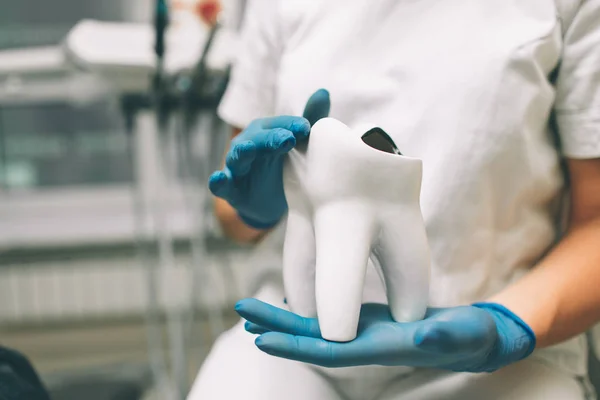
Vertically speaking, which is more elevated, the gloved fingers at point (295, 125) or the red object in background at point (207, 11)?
the red object in background at point (207, 11)

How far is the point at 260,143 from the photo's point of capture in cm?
48

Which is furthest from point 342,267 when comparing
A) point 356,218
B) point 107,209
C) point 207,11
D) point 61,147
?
point 61,147

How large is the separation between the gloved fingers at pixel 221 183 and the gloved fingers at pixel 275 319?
0.12 meters

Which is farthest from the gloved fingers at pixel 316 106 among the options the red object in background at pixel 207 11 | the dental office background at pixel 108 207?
the red object in background at pixel 207 11

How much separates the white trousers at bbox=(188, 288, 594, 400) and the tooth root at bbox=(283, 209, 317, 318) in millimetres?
103

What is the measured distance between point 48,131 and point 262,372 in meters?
1.53

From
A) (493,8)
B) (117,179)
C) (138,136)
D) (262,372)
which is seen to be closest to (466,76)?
(493,8)

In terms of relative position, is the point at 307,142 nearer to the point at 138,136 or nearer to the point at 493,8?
the point at 493,8

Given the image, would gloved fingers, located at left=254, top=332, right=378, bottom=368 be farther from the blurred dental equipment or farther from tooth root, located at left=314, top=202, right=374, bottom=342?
the blurred dental equipment

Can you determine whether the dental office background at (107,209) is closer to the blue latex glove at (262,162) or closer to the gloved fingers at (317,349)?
the blue latex glove at (262,162)

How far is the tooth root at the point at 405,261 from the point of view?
0.47 meters

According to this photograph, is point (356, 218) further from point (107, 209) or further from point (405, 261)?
point (107, 209)

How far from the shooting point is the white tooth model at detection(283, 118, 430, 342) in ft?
1.47

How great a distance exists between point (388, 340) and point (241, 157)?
0.21m
